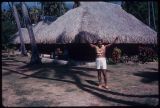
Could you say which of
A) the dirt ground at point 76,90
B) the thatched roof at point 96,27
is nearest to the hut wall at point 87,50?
the thatched roof at point 96,27

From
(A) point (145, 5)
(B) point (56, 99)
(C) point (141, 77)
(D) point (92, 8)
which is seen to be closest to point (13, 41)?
(D) point (92, 8)

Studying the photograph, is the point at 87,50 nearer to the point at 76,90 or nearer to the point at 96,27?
the point at 96,27

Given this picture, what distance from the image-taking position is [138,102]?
895 cm

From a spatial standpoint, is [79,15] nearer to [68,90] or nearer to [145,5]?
[68,90]

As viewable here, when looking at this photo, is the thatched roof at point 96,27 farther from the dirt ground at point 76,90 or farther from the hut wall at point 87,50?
the dirt ground at point 76,90

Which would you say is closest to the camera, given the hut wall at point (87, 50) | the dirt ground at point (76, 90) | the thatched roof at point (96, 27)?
the dirt ground at point (76, 90)

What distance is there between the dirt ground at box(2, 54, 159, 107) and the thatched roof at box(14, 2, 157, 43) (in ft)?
19.3

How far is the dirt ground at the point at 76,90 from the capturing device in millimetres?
9195

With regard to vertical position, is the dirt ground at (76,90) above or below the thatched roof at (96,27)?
below

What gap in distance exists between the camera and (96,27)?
2111cm

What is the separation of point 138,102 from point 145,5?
131ft

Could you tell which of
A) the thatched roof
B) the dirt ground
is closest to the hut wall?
the thatched roof

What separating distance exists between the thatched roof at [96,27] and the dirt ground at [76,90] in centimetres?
588

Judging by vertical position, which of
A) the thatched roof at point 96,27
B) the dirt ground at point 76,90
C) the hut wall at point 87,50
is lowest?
the dirt ground at point 76,90
